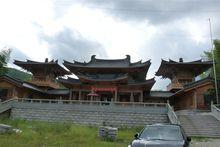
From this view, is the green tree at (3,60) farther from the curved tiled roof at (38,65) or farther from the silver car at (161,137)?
the silver car at (161,137)

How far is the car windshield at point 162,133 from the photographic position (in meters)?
11.0

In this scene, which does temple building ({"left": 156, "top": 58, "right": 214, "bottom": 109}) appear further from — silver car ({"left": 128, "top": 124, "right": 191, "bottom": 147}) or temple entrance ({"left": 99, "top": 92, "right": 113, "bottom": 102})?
silver car ({"left": 128, "top": 124, "right": 191, "bottom": 147})

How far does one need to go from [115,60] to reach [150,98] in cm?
758

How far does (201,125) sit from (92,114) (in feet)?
35.4

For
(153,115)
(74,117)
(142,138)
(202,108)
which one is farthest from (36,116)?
(142,138)

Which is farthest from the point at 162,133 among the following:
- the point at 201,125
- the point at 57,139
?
the point at 201,125

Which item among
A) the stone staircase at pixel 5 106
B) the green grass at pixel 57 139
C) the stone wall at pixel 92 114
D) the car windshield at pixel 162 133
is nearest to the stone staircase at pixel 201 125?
the stone wall at pixel 92 114

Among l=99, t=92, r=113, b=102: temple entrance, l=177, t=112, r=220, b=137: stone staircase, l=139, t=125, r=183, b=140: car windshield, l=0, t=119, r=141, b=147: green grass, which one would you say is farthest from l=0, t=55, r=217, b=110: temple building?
l=139, t=125, r=183, b=140: car windshield

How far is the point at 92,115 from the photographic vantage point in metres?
31.7

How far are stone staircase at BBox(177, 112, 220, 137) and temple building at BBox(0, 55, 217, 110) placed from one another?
642 centimetres

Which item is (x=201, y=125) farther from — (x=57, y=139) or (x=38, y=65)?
(x=38, y=65)

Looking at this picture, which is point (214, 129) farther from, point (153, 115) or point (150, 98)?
point (150, 98)

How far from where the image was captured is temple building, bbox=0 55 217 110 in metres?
38.5

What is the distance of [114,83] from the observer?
3969 cm
